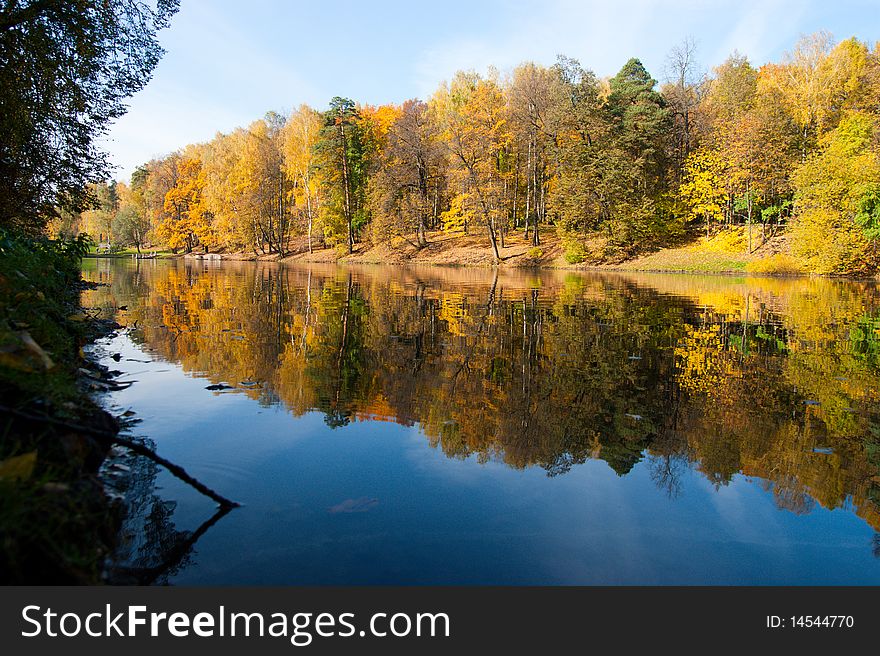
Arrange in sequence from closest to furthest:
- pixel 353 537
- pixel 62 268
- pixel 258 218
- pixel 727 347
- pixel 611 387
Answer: pixel 353 537, pixel 611 387, pixel 727 347, pixel 62 268, pixel 258 218

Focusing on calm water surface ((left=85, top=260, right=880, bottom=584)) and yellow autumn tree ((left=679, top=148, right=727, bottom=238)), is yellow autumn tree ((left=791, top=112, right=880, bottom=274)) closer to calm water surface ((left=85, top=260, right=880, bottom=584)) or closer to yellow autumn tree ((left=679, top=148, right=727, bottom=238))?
yellow autumn tree ((left=679, top=148, right=727, bottom=238))

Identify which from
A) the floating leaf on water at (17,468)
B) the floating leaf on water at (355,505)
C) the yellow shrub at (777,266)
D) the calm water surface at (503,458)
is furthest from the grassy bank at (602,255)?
the floating leaf on water at (17,468)

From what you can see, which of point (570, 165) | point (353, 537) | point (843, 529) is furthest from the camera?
point (570, 165)

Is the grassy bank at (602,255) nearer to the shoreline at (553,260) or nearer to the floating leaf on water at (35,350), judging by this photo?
the shoreline at (553,260)

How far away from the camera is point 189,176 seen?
243 feet

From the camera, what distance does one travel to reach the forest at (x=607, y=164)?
115 ft

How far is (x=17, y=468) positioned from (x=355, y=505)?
7.36 ft

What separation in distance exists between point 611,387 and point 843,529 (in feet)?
12.6

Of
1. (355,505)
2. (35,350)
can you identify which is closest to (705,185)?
(355,505)

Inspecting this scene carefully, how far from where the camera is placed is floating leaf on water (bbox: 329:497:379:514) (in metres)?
4.23

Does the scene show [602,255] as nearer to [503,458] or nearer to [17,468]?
[503,458]

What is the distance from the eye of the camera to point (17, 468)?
9.15 feet

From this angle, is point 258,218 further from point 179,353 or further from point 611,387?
point 611,387

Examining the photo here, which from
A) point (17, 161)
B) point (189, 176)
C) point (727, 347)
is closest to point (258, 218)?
point (189, 176)
